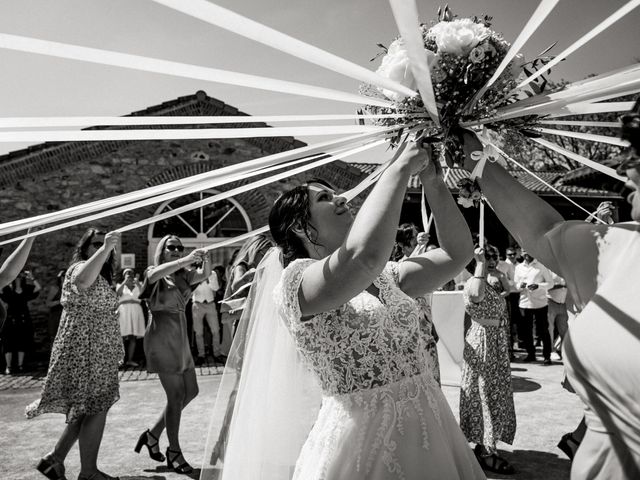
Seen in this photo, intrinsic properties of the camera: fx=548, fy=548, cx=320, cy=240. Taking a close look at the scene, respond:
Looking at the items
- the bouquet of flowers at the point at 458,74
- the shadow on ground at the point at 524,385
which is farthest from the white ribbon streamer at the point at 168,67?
the shadow on ground at the point at 524,385

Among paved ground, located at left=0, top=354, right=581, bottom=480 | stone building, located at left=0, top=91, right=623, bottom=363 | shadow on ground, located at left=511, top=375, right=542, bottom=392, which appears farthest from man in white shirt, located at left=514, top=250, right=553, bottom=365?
stone building, located at left=0, top=91, right=623, bottom=363

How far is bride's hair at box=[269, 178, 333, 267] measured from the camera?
7.68 ft

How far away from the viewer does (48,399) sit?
462 centimetres

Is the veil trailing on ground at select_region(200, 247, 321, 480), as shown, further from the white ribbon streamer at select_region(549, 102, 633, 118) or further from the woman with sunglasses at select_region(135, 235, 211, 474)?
the woman with sunglasses at select_region(135, 235, 211, 474)

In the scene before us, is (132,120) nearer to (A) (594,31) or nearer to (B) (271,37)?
(B) (271,37)

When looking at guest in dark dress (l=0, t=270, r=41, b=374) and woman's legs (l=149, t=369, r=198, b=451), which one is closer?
woman's legs (l=149, t=369, r=198, b=451)

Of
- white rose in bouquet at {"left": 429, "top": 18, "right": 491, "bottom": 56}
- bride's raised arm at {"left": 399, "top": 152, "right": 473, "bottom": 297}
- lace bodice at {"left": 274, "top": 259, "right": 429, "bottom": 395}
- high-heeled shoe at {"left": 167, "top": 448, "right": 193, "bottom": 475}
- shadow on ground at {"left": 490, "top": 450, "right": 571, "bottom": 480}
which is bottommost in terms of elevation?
shadow on ground at {"left": 490, "top": 450, "right": 571, "bottom": 480}

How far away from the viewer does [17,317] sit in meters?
10.5

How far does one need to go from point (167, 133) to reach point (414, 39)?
3.69ft

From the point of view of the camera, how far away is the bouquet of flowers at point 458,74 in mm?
2174

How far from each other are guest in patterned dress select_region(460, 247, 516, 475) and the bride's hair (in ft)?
11.9

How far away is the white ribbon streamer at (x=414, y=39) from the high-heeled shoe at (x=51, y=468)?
4.31 m

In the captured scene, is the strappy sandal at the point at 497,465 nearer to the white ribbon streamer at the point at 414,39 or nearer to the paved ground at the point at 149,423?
the paved ground at the point at 149,423

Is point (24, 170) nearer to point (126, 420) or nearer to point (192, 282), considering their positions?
point (126, 420)
